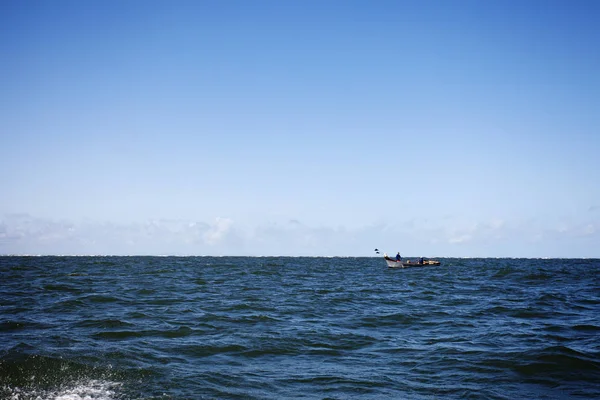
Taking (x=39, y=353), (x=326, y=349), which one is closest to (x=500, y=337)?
(x=326, y=349)

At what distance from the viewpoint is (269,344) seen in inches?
568

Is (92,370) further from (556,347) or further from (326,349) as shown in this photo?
(556,347)

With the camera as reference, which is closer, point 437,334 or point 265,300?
point 437,334

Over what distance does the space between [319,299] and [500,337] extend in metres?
12.6

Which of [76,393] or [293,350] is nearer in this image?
[76,393]

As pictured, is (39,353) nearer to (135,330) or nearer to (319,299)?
(135,330)

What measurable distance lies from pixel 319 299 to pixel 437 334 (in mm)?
11073

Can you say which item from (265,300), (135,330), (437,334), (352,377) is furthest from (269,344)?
(265,300)

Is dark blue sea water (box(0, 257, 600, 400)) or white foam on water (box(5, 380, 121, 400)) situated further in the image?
dark blue sea water (box(0, 257, 600, 400))

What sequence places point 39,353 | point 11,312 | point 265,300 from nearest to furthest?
point 39,353 < point 11,312 < point 265,300

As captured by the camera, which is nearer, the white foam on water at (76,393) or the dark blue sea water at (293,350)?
the white foam on water at (76,393)

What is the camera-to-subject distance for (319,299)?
26.7m

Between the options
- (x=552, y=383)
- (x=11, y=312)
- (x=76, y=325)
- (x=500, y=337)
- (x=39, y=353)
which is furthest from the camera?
(x=11, y=312)

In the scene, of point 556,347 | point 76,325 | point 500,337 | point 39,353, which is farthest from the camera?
point 76,325
